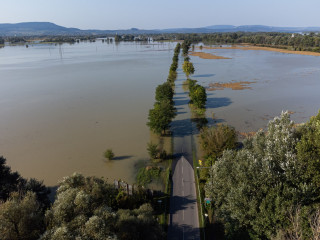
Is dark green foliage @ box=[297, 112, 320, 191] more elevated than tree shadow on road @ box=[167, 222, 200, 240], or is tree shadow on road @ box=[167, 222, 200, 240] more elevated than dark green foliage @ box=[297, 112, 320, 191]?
dark green foliage @ box=[297, 112, 320, 191]

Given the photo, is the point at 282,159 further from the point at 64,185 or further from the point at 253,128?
the point at 253,128

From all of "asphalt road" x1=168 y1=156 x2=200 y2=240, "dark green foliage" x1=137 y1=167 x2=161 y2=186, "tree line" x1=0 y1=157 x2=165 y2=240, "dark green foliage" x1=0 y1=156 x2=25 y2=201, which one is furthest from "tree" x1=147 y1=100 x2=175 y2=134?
"tree line" x1=0 y1=157 x2=165 y2=240

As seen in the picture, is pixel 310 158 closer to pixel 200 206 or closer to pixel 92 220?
pixel 200 206

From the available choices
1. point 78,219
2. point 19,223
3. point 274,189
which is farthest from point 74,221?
point 274,189

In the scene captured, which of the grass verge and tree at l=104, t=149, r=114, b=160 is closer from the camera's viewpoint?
the grass verge

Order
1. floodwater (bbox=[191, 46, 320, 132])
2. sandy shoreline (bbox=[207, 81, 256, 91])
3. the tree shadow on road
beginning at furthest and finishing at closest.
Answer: sandy shoreline (bbox=[207, 81, 256, 91])
floodwater (bbox=[191, 46, 320, 132])
the tree shadow on road

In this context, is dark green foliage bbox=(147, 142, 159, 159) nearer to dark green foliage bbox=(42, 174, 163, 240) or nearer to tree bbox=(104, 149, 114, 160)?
tree bbox=(104, 149, 114, 160)

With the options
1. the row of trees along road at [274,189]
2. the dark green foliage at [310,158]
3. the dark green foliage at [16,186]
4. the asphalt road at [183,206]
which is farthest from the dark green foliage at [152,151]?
the dark green foliage at [310,158]
